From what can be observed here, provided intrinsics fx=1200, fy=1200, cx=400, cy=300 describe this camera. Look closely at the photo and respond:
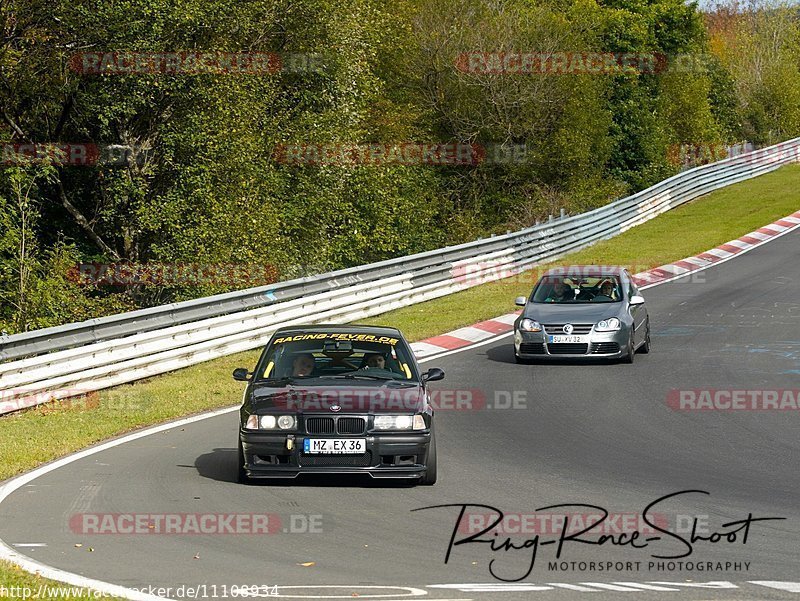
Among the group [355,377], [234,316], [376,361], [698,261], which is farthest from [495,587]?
[698,261]

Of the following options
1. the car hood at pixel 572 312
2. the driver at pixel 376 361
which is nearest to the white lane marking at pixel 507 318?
the car hood at pixel 572 312

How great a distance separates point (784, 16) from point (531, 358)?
9412 cm

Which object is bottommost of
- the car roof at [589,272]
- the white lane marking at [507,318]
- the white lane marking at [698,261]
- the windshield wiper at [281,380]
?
the white lane marking at [507,318]

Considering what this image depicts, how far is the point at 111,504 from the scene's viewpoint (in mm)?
9688

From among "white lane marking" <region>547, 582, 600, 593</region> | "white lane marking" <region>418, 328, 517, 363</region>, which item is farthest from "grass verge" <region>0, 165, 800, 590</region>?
"white lane marking" <region>547, 582, 600, 593</region>

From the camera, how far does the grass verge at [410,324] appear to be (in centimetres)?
1290

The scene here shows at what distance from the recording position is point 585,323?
18203 mm

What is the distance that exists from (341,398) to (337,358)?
1211 mm

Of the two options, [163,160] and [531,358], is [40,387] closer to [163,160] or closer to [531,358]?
[531,358]

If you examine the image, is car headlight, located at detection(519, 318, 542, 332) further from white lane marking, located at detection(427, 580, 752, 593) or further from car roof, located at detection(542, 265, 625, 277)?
white lane marking, located at detection(427, 580, 752, 593)

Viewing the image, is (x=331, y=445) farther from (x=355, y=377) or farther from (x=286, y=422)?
(x=355, y=377)

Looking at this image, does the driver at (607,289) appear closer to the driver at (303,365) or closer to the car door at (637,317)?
the car door at (637,317)

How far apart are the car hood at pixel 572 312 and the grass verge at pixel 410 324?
124 inches

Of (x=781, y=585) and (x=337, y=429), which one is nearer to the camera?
(x=781, y=585)
